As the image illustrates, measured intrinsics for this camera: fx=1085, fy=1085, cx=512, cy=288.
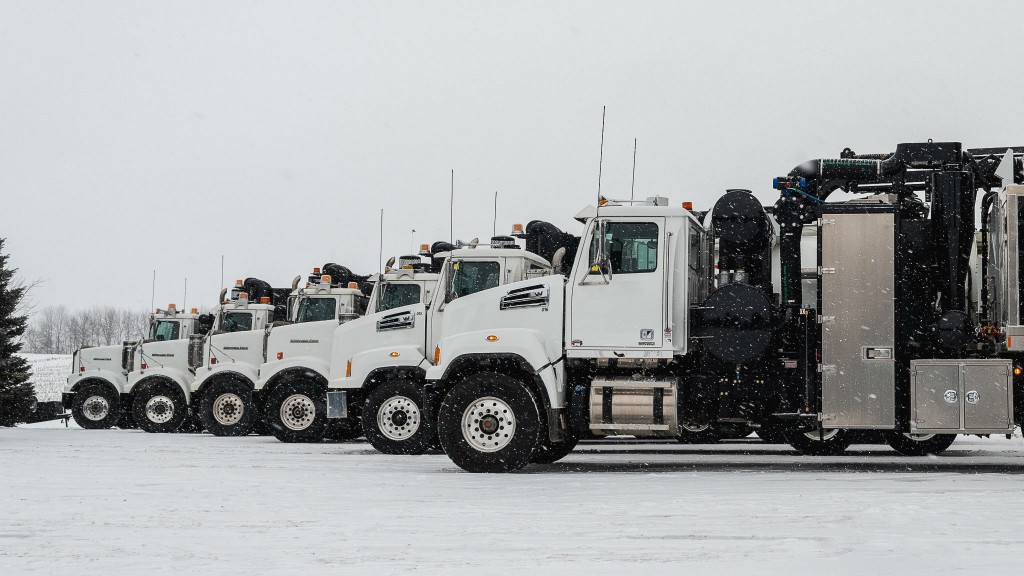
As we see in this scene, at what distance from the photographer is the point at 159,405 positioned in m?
24.3

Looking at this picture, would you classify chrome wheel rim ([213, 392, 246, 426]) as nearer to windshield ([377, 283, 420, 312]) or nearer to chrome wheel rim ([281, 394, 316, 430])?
chrome wheel rim ([281, 394, 316, 430])

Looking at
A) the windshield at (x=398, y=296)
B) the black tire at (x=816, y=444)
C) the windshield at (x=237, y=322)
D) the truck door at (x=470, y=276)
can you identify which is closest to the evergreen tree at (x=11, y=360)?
the windshield at (x=237, y=322)

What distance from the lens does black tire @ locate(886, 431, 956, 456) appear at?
1566 centimetres

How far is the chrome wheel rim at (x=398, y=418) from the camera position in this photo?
16.1 metres

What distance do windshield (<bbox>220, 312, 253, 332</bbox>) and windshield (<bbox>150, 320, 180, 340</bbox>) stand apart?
3219 millimetres

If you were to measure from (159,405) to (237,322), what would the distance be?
3266mm

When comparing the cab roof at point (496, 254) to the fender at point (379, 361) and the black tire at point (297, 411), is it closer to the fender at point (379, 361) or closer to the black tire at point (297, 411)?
the fender at point (379, 361)

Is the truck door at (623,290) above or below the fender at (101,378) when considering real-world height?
above

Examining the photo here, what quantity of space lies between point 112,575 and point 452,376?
7.04 metres

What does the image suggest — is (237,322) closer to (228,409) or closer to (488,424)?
(228,409)

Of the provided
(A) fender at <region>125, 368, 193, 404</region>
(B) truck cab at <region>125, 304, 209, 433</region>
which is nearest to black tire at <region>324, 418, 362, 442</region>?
(A) fender at <region>125, 368, 193, 404</region>

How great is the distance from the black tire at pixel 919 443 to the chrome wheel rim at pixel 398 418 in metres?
6.86

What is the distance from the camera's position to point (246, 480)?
11.9m

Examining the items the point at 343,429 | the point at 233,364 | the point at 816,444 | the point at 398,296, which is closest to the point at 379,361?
the point at 398,296
